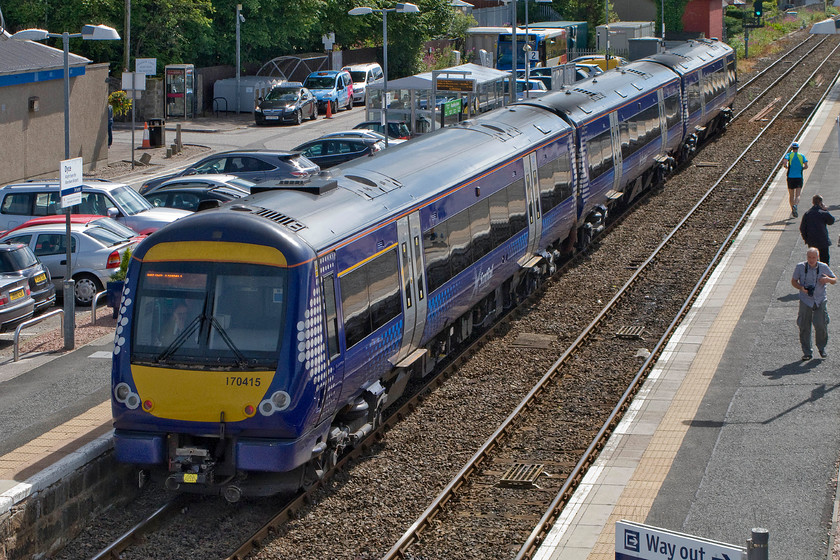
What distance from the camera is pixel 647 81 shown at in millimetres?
27906


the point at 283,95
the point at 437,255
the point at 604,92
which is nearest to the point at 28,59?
the point at 283,95

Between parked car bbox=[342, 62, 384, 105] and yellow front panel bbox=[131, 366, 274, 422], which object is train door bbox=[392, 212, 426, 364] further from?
parked car bbox=[342, 62, 384, 105]

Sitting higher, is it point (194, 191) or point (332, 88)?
point (332, 88)

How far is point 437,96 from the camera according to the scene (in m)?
37.6

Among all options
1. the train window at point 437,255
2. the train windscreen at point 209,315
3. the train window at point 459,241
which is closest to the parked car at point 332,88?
the train window at point 459,241

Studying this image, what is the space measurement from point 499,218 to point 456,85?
65.5 feet

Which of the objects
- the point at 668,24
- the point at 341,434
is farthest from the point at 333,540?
the point at 668,24

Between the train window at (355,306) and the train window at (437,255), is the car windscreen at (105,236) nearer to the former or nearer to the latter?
the train window at (437,255)

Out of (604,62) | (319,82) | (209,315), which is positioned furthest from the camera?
(604,62)

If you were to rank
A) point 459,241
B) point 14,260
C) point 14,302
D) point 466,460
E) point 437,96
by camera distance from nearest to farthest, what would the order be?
point 466,460, point 459,241, point 14,302, point 14,260, point 437,96

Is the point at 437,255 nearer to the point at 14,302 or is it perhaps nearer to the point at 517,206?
the point at 517,206

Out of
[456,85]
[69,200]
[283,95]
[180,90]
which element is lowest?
[69,200]

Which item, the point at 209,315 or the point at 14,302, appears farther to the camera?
the point at 14,302

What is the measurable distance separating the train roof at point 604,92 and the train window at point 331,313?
36.4 feet
